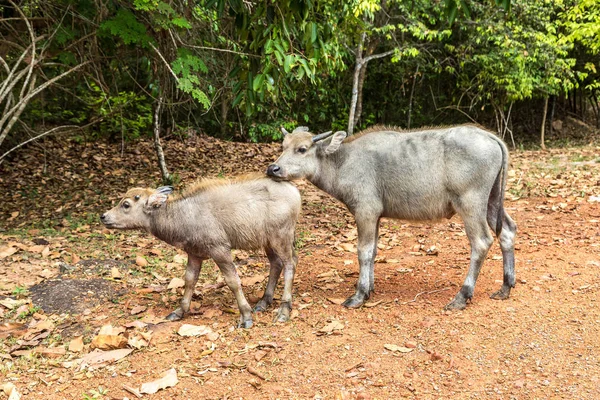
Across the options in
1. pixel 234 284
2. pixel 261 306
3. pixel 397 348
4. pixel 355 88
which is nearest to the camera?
pixel 397 348

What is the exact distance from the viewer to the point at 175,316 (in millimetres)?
5914

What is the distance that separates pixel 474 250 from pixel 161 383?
343 centimetres

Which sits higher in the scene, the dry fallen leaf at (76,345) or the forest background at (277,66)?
the forest background at (277,66)

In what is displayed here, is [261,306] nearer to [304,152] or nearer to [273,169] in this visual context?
[273,169]

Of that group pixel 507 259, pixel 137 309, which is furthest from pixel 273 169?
pixel 507 259

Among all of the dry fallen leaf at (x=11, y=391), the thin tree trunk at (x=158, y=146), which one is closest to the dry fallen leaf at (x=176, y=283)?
the dry fallen leaf at (x=11, y=391)

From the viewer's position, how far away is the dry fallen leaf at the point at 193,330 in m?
5.48

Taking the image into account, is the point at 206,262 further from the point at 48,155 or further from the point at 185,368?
the point at 48,155

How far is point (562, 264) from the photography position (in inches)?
276

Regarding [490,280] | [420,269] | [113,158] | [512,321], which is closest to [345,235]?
[420,269]

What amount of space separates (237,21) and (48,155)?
9.75 metres

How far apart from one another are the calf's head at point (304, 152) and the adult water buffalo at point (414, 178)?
1cm

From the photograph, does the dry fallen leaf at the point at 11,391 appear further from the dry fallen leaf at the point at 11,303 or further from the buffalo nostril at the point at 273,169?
the buffalo nostril at the point at 273,169

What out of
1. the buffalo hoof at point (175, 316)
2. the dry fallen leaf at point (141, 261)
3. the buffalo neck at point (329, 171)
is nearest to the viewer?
the buffalo hoof at point (175, 316)
